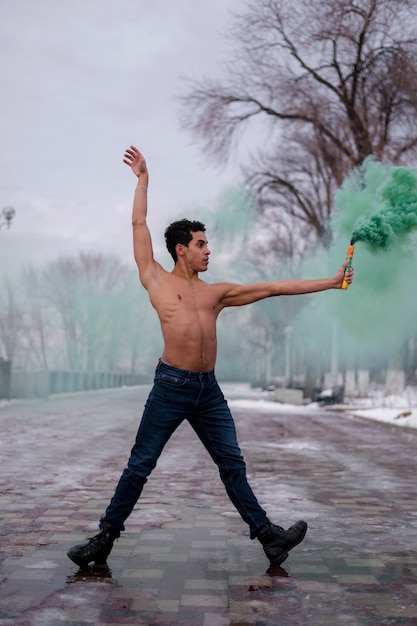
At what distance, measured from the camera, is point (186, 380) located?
4.66m

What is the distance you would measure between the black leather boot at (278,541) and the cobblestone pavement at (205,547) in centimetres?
9

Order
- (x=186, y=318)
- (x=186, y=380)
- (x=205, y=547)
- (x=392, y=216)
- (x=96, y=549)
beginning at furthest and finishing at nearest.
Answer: (x=392, y=216)
(x=205, y=547)
(x=186, y=318)
(x=186, y=380)
(x=96, y=549)

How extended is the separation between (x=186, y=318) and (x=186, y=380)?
0.36 meters

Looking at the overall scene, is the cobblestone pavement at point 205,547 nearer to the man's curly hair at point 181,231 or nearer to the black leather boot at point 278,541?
the black leather boot at point 278,541

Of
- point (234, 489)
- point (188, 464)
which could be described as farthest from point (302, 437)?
point (234, 489)

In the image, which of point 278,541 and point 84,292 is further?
point 84,292

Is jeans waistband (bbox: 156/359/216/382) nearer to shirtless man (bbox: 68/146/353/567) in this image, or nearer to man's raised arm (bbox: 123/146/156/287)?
shirtless man (bbox: 68/146/353/567)

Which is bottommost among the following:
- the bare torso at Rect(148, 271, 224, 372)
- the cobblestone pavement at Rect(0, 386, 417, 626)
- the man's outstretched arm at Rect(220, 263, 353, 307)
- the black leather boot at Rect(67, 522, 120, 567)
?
the cobblestone pavement at Rect(0, 386, 417, 626)

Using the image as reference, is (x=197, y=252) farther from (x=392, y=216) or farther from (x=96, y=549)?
(x=392, y=216)

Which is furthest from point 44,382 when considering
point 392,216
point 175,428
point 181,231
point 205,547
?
point 175,428

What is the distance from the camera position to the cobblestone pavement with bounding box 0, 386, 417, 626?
3762mm

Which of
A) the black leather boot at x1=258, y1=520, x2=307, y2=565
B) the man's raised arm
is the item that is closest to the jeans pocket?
the man's raised arm

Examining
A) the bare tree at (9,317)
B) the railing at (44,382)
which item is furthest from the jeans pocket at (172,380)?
the bare tree at (9,317)

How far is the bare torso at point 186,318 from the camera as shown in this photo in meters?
4.72
